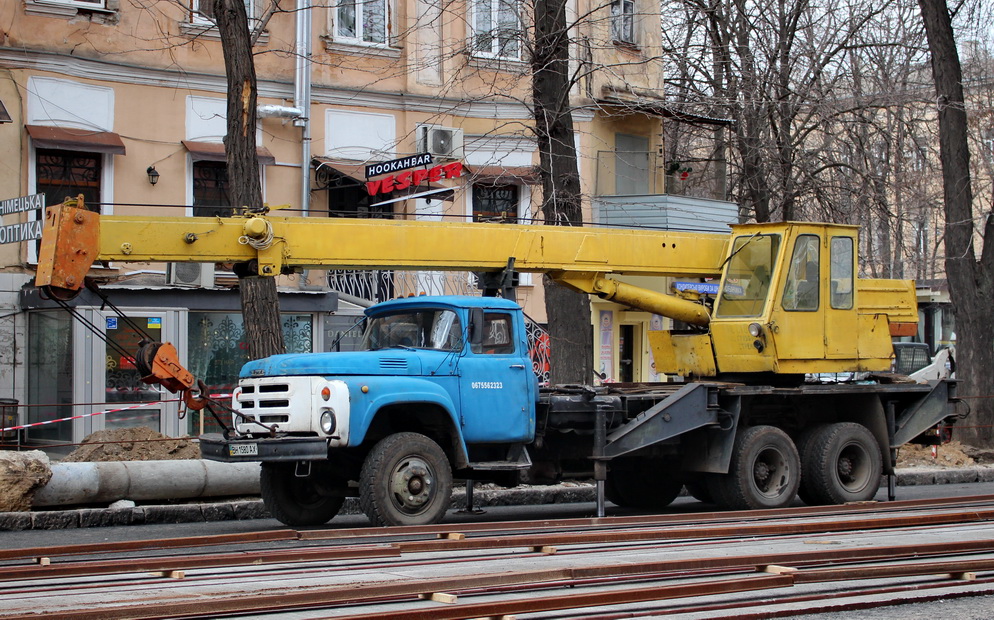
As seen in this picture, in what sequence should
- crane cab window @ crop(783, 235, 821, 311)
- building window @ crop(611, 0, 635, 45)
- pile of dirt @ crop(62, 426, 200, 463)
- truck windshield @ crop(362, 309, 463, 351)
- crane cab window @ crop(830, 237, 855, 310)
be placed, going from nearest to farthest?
truck windshield @ crop(362, 309, 463, 351) < crane cab window @ crop(783, 235, 821, 311) < crane cab window @ crop(830, 237, 855, 310) < pile of dirt @ crop(62, 426, 200, 463) < building window @ crop(611, 0, 635, 45)

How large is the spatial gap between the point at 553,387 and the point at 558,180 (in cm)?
439

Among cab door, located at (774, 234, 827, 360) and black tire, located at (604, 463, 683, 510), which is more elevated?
cab door, located at (774, 234, 827, 360)

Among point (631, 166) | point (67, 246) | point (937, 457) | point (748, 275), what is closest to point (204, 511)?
point (67, 246)

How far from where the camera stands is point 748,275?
14188 millimetres

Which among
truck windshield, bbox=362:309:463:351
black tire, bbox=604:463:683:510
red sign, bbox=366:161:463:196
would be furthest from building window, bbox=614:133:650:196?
truck windshield, bbox=362:309:463:351

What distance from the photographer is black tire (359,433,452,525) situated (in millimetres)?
11125

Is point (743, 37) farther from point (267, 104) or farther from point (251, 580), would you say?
point (251, 580)

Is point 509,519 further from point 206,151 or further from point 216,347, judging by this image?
point 206,151

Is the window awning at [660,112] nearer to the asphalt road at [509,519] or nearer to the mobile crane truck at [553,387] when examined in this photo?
the mobile crane truck at [553,387]

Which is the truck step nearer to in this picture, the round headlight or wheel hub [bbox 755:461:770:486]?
the round headlight

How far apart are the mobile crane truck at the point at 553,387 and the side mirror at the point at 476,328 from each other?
0.08 ft

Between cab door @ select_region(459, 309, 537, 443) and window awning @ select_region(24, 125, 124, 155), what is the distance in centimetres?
1077

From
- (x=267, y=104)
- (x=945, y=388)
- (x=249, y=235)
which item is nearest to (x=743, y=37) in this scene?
(x=267, y=104)

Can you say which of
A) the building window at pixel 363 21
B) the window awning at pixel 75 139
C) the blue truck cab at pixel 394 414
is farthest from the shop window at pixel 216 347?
the blue truck cab at pixel 394 414
